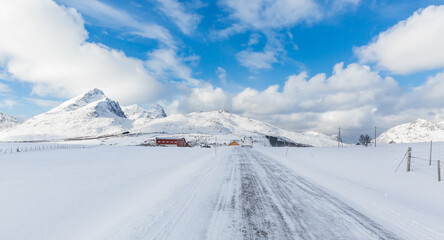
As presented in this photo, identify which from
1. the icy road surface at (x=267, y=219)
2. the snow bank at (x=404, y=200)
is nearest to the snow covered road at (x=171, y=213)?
the icy road surface at (x=267, y=219)

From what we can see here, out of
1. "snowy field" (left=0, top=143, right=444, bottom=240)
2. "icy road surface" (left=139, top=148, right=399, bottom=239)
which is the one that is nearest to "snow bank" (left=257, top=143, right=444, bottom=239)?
"snowy field" (left=0, top=143, right=444, bottom=240)

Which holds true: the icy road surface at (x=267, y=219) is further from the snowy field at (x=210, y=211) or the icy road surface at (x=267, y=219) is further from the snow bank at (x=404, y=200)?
the snow bank at (x=404, y=200)

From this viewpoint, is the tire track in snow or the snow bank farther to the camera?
the snow bank

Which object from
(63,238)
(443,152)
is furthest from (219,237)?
(443,152)

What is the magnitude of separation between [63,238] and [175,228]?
A: 6.98ft

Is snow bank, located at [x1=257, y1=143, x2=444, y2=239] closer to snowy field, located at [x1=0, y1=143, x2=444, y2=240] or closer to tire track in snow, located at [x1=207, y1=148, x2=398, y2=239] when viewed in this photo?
snowy field, located at [x1=0, y1=143, x2=444, y2=240]

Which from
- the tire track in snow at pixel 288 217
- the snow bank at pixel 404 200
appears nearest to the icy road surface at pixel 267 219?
the tire track in snow at pixel 288 217

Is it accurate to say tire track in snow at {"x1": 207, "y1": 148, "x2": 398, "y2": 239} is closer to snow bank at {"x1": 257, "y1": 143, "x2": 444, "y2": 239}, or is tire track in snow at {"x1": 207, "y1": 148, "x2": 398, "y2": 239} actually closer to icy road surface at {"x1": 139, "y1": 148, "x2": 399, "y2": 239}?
icy road surface at {"x1": 139, "y1": 148, "x2": 399, "y2": 239}

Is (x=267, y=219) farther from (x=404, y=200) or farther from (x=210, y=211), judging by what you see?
(x=404, y=200)

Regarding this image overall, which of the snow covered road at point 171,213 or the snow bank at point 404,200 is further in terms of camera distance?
the snow bank at point 404,200

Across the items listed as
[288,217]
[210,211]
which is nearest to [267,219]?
[288,217]

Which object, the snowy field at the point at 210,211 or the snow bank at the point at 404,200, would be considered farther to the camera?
the snow bank at the point at 404,200

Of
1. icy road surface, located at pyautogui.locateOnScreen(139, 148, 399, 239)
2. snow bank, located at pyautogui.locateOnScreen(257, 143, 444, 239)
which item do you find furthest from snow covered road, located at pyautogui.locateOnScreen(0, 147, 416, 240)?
snow bank, located at pyautogui.locateOnScreen(257, 143, 444, 239)

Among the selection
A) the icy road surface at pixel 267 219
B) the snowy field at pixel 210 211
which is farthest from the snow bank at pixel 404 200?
the icy road surface at pixel 267 219
